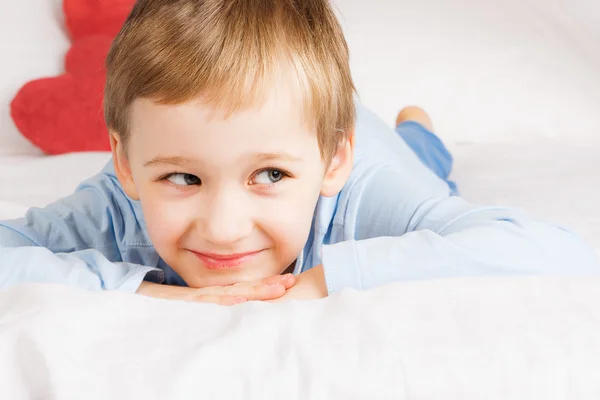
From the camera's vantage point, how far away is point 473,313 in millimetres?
640

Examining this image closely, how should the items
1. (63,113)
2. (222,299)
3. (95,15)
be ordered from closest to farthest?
(222,299)
(63,113)
(95,15)

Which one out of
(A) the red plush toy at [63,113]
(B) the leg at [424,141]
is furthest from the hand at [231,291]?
(A) the red plush toy at [63,113]

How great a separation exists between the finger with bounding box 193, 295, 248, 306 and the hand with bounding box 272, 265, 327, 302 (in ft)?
0.13

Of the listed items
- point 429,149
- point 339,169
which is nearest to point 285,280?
point 339,169

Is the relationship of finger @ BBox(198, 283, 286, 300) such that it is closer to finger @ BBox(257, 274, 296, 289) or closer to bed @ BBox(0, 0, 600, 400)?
finger @ BBox(257, 274, 296, 289)

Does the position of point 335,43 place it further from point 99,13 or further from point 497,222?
point 99,13

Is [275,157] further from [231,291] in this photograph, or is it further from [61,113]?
[61,113]

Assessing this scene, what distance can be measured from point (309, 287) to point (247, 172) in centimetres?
14

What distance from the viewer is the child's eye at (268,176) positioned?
890 mm

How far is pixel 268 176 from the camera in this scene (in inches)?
35.4

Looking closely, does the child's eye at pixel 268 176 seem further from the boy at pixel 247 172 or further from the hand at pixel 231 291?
the hand at pixel 231 291

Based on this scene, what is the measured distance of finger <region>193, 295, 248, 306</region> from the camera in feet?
2.64

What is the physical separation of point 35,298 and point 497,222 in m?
0.54

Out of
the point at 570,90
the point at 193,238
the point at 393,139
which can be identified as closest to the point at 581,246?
the point at 193,238
